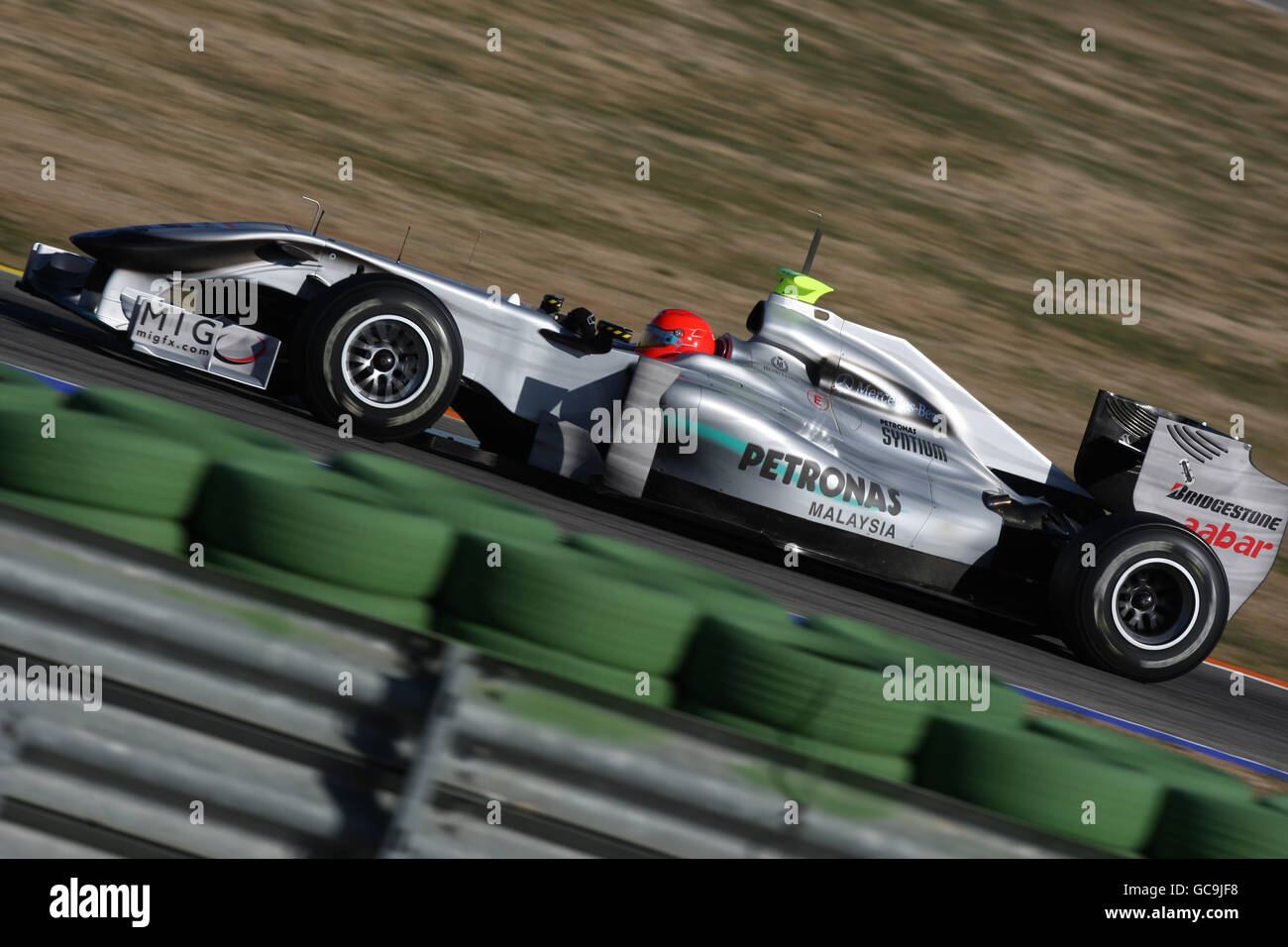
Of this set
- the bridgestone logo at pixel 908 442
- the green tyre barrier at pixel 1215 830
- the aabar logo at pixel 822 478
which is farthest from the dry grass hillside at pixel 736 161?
the green tyre barrier at pixel 1215 830

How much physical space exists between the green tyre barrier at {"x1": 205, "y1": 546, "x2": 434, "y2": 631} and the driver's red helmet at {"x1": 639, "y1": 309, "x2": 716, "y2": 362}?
4183 millimetres

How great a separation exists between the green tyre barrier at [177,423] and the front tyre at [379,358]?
2604 mm

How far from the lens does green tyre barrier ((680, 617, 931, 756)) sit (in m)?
3.24

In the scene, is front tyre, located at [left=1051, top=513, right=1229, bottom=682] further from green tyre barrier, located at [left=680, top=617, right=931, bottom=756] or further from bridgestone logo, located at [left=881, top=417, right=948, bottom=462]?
green tyre barrier, located at [left=680, top=617, right=931, bottom=756]

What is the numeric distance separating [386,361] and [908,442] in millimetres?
3108

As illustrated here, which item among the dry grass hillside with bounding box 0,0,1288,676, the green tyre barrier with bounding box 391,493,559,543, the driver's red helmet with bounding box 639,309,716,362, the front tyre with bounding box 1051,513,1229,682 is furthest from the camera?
the dry grass hillside with bounding box 0,0,1288,676

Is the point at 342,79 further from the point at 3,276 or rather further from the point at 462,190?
the point at 3,276

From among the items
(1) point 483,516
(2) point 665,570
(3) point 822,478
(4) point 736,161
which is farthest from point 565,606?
(4) point 736,161

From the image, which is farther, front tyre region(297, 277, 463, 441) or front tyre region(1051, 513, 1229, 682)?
front tyre region(1051, 513, 1229, 682)

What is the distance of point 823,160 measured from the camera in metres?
18.0

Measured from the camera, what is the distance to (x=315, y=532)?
3.15m

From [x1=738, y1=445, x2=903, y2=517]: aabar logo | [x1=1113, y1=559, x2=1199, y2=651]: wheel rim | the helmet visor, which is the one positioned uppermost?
the helmet visor

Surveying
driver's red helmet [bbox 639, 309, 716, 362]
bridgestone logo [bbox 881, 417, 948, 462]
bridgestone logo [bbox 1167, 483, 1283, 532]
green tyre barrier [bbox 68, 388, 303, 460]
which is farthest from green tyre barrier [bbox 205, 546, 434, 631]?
bridgestone logo [bbox 1167, 483, 1283, 532]
